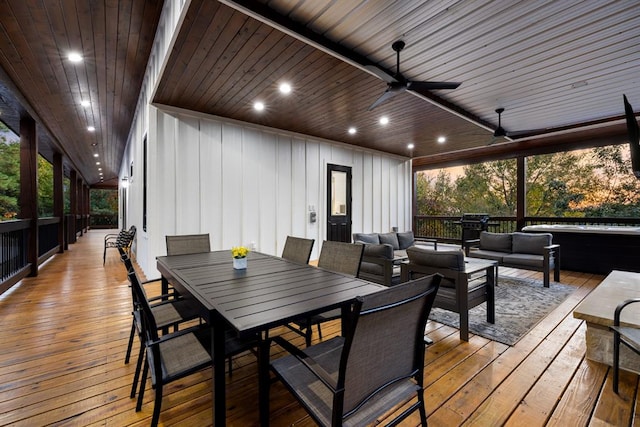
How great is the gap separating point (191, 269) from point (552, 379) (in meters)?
2.92

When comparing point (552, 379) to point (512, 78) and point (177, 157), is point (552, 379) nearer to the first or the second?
point (512, 78)

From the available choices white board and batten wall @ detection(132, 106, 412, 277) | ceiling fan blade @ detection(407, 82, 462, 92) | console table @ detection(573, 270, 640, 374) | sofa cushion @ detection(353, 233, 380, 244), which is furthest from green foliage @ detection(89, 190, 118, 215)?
console table @ detection(573, 270, 640, 374)

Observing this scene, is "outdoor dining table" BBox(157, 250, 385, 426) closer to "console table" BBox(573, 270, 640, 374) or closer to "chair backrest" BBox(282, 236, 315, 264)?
"chair backrest" BBox(282, 236, 315, 264)

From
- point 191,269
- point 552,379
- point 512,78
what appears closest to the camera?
point 552,379

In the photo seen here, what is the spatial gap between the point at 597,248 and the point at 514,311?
136 inches

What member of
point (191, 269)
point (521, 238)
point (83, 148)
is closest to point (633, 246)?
point (521, 238)

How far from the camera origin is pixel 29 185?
4984 millimetres

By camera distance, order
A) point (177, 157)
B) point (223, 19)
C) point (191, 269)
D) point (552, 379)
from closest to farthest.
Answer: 1. point (552, 379)
2. point (191, 269)
3. point (223, 19)
4. point (177, 157)

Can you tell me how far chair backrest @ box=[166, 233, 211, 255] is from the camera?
119 inches

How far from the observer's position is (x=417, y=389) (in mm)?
1317

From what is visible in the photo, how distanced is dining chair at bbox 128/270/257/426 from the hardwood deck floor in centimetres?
35

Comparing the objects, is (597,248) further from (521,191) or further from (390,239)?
(390,239)

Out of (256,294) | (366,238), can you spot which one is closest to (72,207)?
(366,238)

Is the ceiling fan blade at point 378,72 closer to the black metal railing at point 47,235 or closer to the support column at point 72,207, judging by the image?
the black metal railing at point 47,235
